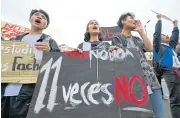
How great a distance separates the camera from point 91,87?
2537 millimetres

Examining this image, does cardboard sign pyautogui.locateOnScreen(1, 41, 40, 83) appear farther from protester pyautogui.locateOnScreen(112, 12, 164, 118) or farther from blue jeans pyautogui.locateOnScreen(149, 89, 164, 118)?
blue jeans pyautogui.locateOnScreen(149, 89, 164, 118)

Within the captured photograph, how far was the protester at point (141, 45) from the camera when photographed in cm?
286

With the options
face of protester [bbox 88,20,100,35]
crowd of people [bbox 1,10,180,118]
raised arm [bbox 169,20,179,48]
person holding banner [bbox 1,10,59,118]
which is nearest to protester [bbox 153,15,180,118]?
crowd of people [bbox 1,10,180,118]

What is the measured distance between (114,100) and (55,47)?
3.13 feet

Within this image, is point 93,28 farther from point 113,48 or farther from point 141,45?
point 113,48

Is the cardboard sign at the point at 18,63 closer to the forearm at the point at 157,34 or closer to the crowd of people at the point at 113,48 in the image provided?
the crowd of people at the point at 113,48

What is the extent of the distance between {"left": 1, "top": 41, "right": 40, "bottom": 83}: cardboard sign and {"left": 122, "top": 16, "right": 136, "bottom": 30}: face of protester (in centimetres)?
117

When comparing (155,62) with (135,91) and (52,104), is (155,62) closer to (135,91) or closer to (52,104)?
(135,91)

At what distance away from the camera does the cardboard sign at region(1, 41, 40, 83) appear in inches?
113

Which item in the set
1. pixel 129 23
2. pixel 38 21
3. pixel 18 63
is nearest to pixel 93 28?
pixel 129 23

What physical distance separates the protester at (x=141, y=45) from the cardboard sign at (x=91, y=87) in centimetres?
23

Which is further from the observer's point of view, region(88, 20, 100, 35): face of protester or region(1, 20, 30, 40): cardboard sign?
region(1, 20, 30, 40): cardboard sign

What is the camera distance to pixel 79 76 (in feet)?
8.68

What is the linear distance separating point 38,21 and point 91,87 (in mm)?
1217
